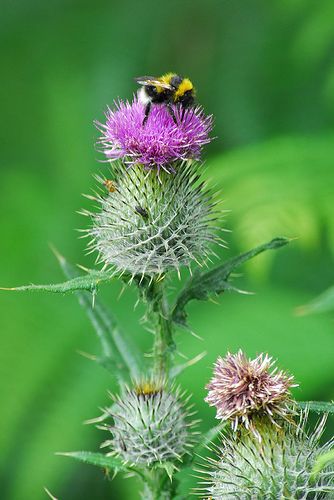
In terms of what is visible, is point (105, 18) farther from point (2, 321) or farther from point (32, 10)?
point (2, 321)

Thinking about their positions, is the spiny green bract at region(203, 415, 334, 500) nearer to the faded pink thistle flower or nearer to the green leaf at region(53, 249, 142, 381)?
the faded pink thistle flower

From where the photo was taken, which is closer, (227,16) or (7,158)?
(227,16)

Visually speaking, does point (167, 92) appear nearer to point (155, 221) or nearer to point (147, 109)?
point (147, 109)

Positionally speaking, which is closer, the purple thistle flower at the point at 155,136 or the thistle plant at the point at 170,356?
the thistle plant at the point at 170,356

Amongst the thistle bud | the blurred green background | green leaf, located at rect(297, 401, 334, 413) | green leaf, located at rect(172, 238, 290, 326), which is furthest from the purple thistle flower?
the blurred green background

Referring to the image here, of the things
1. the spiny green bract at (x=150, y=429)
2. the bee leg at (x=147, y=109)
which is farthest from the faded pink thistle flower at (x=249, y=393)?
the bee leg at (x=147, y=109)

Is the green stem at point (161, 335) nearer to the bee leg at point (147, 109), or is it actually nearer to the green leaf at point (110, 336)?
the green leaf at point (110, 336)

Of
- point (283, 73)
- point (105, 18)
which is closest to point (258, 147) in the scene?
point (283, 73)
